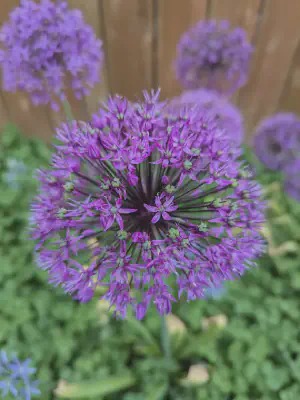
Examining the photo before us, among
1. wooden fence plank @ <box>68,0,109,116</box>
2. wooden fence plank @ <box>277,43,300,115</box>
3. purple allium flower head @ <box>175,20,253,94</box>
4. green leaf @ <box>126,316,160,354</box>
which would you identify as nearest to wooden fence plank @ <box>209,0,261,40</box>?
purple allium flower head @ <box>175,20,253,94</box>

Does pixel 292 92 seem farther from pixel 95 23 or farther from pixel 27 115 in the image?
pixel 27 115

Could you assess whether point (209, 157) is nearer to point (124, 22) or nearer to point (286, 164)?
point (286, 164)

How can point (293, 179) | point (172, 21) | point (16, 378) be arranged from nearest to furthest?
point (16, 378), point (172, 21), point (293, 179)

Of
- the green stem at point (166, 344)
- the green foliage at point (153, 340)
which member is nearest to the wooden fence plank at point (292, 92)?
the green foliage at point (153, 340)

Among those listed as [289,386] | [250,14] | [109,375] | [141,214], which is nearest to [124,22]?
[250,14]

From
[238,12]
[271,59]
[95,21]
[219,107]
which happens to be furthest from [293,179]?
[95,21]

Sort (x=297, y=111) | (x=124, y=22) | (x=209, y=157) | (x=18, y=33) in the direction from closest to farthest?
(x=209, y=157) → (x=18, y=33) → (x=124, y=22) → (x=297, y=111)

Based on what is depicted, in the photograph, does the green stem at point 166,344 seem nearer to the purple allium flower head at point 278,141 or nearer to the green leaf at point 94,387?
the green leaf at point 94,387
